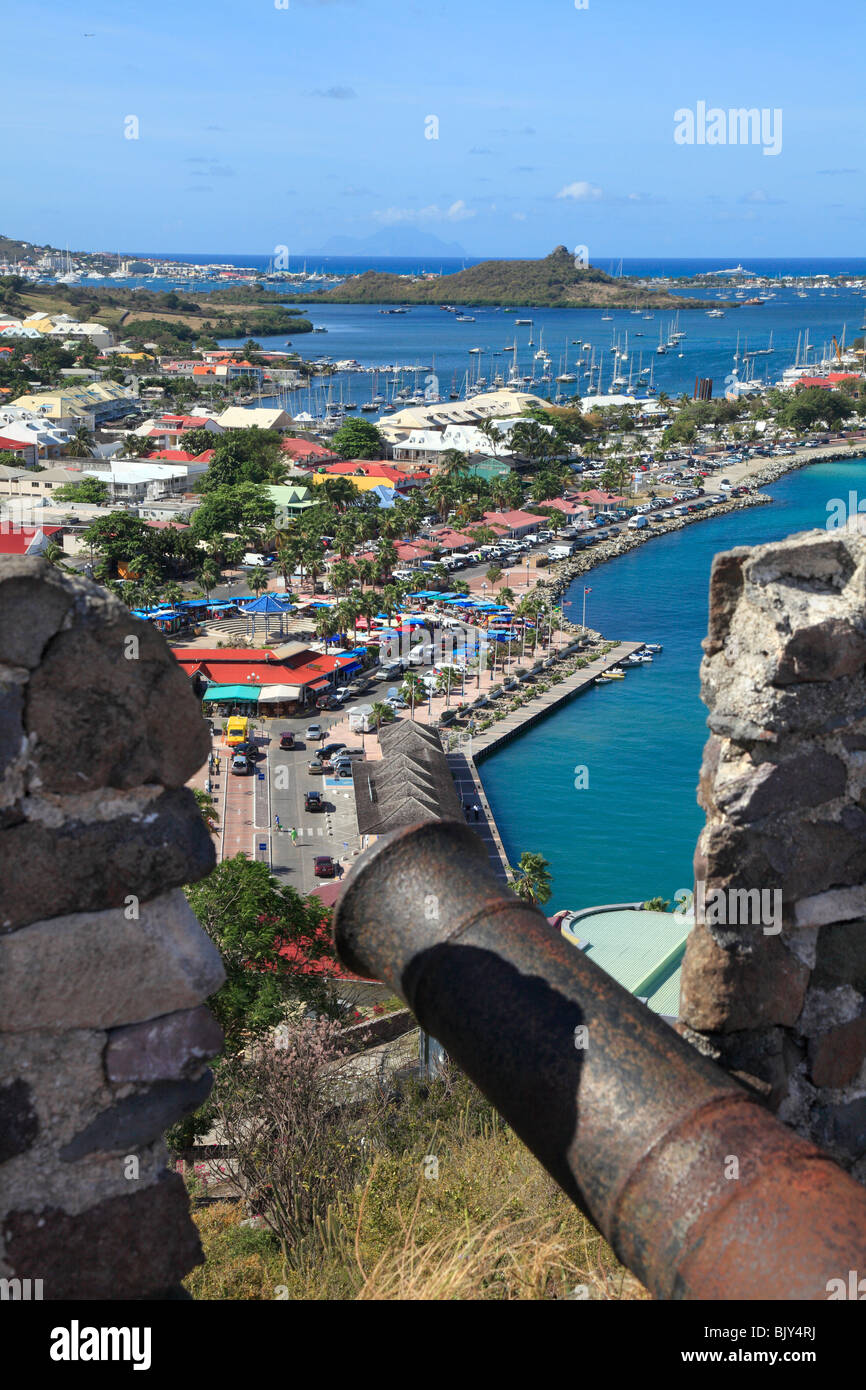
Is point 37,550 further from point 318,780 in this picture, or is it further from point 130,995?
point 130,995

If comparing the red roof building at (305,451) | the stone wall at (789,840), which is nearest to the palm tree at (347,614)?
the red roof building at (305,451)

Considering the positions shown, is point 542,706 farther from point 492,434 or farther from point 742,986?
point 492,434

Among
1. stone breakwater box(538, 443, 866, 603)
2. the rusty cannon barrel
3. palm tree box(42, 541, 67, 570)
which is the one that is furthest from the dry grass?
stone breakwater box(538, 443, 866, 603)

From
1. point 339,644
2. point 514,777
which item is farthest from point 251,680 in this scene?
point 514,777

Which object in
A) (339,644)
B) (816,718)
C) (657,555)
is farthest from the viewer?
(657,555)

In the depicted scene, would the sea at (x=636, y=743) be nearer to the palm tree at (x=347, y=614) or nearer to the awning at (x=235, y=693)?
the awning at (x=235, y=693)

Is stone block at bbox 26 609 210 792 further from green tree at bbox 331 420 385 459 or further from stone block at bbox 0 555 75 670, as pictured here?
green tree at bbox 331 420 385 459
